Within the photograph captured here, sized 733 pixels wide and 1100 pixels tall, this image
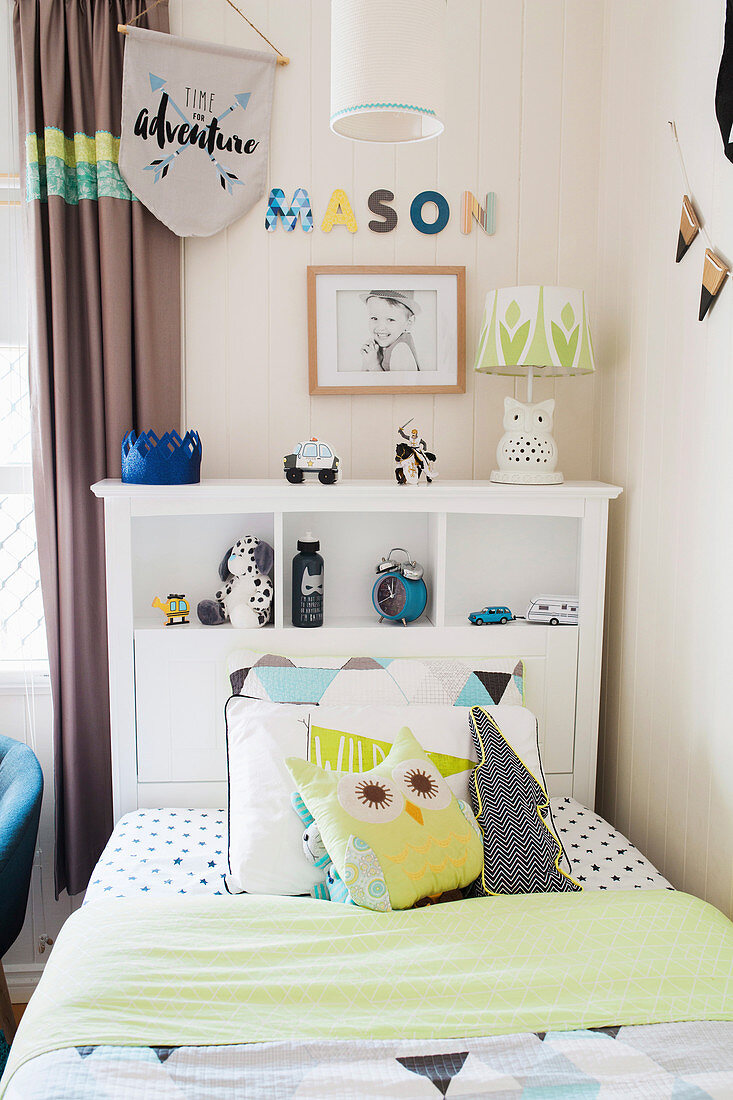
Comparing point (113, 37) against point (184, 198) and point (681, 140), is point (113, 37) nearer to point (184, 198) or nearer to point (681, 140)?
point (184, 198)

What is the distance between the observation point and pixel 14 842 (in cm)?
184

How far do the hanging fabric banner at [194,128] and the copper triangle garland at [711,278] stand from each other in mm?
1166

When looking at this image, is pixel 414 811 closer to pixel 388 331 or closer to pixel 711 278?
pixel 711 278

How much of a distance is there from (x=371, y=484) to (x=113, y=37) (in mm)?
1312

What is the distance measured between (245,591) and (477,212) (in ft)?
3.94

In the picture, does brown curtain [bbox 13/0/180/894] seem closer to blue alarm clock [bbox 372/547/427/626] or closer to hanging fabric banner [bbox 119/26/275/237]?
hanging fabric banner [bbox 119/26/275/237]

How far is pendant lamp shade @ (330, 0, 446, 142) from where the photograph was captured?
128 centimetres

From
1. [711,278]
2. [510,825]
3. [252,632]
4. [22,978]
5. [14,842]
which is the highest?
[711,278]

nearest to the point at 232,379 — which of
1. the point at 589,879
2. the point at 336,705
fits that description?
the point at 336,705

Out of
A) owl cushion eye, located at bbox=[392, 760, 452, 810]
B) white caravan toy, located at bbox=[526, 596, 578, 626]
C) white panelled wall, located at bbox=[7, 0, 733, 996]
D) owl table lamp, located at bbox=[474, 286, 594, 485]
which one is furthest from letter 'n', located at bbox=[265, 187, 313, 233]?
owl cushion eye, located at bbox=[392, 760, 452, 810]

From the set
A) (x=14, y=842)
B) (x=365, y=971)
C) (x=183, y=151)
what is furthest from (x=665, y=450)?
(x=14, y=842)

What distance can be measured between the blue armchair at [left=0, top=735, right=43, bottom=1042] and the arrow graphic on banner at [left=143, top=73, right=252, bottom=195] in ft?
4.96

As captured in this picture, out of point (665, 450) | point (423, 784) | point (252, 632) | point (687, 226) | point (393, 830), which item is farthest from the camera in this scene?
point (252, 632)

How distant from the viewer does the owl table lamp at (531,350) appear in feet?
6.77
